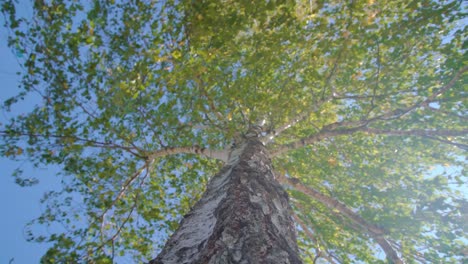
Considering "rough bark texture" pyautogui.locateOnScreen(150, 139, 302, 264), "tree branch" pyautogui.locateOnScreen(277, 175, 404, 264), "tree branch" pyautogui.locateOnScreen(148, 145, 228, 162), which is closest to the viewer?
"rough bark texture" pyautogui.locateOnScreen(150, 139, 302, 264)

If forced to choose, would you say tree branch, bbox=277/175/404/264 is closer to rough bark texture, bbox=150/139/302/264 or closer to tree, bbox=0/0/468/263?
tree, bbox=0/0/468/263

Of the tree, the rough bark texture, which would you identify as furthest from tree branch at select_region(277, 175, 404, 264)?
the rough bark texture

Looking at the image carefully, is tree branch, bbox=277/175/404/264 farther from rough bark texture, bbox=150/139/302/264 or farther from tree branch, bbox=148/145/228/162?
rough bark texture, bbox=150/139/302/264

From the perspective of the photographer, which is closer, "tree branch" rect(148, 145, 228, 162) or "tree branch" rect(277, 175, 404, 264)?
"tree branch" rect(148, 145, 228, 162)

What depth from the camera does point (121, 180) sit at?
6.55 meters

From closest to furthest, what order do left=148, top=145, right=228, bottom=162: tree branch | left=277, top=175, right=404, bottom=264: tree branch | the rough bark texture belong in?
the rough bark texture, left=148, top=145, right=228, bottom=162: tree branch, left=277, top=175, right=404, bottom=264: tree branch

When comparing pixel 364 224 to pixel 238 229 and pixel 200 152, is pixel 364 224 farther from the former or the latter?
pixel 238 229

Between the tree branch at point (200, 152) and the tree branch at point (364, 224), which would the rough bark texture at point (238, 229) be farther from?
the tree branch at point (364, 224)

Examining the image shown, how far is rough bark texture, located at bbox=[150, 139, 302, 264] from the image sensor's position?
5.30ft

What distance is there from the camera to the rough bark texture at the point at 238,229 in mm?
1614

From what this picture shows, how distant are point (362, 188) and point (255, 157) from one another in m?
5.44

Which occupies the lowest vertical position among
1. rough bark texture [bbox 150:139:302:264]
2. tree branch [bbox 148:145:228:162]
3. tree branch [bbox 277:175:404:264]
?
rough bark texture [bbox 150:139:302:264]

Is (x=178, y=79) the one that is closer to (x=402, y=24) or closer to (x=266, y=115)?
(x=266, y=115)

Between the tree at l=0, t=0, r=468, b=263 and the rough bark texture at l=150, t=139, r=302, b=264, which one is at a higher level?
the tree at l=0, t=0, r=468, b=263
